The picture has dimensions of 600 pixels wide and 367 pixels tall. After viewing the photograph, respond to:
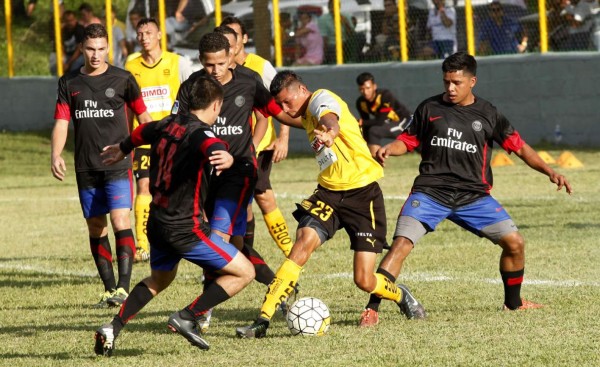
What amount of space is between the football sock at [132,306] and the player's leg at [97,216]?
8.39 feet

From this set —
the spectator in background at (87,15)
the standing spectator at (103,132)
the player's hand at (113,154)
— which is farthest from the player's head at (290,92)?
the spectator in background at (87,15)

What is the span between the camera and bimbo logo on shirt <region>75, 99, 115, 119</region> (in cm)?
989

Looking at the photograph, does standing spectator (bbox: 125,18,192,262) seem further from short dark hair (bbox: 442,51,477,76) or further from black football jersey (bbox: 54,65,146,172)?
short dark hair (bbox: 442,51,477,76)

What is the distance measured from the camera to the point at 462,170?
8.53 m

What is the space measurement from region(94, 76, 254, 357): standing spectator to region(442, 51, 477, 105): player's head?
1.94m

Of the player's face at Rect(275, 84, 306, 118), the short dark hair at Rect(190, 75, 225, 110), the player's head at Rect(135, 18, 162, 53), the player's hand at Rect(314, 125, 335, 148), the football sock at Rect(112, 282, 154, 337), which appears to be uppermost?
the player's head at Rect(135, 18, 162, 53)

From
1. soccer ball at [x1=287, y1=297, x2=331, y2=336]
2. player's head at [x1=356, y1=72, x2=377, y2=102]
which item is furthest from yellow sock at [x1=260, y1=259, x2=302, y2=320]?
player's head at [x1=356, y1=72, x2=377, y2=102]

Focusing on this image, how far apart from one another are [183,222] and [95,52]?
297cm

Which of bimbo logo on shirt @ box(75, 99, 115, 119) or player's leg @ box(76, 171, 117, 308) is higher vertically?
bimbo logo on shirt @ box(75, 99, 115, 119)

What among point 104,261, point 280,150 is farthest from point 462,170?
point 104,261

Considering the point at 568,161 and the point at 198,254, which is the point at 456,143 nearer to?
the point at 198,254

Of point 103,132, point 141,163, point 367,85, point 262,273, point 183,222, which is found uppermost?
point 103,132

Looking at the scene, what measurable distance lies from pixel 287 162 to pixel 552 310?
48.8ft

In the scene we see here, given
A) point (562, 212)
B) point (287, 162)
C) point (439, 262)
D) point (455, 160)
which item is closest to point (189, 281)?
point (439, 262)
